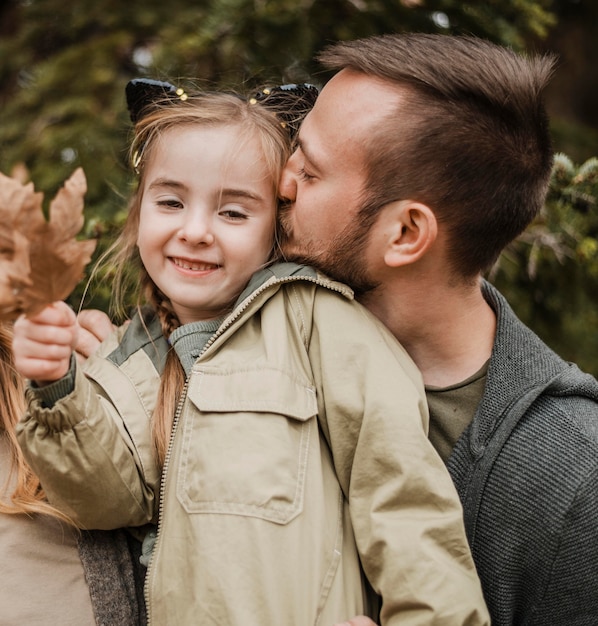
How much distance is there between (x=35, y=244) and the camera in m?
1.10

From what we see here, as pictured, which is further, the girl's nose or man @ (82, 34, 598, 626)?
the girl's nose

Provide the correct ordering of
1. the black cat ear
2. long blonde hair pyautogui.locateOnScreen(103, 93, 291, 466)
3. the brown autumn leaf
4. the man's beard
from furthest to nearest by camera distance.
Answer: the black cat ear → long blonde hair pyautogui.locateOnScreen(103, 93, 291, 466) → the man's beard → the brown autumn leaf

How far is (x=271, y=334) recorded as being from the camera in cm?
160

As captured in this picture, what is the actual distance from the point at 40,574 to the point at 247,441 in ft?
1.89

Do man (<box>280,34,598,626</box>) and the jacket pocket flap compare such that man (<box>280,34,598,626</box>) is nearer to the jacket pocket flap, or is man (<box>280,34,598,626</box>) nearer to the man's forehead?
the man's forehead

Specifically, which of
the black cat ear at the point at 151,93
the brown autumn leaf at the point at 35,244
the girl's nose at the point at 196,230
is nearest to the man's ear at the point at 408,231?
the girl's nose at the point at 196,230

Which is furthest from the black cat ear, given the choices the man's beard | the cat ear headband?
the man's beard

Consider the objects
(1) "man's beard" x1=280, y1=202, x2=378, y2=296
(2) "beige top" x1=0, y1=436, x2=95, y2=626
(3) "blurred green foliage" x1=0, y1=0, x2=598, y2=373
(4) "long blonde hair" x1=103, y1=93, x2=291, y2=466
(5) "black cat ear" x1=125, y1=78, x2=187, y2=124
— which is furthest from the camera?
(3) "blurred green foliage" x1=0, y1=0, x2=598, y2=373

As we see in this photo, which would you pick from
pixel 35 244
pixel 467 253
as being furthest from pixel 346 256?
pixel 35 244

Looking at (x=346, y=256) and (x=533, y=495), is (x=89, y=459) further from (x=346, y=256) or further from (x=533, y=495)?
(x=533, y=495)

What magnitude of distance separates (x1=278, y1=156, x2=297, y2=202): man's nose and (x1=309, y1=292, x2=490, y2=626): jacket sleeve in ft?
1.21

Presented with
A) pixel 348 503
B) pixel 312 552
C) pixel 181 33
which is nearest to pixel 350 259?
pixel 348 503

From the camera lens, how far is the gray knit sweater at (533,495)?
1.59 metres

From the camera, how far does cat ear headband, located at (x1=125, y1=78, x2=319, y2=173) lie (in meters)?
1.95
